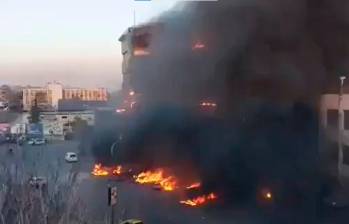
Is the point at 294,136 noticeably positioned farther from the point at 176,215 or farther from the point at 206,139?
the point at 176,215

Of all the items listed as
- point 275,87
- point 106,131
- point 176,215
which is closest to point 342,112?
point 275,87

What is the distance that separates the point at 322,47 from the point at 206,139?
3.67 meters

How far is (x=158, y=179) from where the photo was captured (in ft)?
46.3

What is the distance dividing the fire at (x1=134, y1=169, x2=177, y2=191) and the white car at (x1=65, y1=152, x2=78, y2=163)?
6.04ft

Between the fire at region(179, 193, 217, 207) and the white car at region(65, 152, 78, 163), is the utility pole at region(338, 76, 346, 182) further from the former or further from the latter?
the white car at region(65, 152, 78, 163)

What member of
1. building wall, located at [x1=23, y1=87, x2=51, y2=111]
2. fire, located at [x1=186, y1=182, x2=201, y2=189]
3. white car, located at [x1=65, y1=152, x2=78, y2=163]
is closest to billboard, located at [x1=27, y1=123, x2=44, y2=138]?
building wall, located at [x1=23, y1=87, x2=51, y2=111]

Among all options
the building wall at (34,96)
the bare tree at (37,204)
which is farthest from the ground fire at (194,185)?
the building wall at (34,96)

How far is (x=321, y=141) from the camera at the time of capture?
1248 centimetres

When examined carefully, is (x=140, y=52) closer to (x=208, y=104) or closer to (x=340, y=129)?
(x=208, y=104)

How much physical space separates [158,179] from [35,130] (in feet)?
17.2

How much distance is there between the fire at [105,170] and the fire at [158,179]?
0.75 meters

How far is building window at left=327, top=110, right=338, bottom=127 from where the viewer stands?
12705 mm

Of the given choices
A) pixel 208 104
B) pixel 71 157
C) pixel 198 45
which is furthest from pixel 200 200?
pixel 71 157

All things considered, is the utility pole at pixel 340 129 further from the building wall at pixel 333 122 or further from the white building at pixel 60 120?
the white building at pixel 60 120
